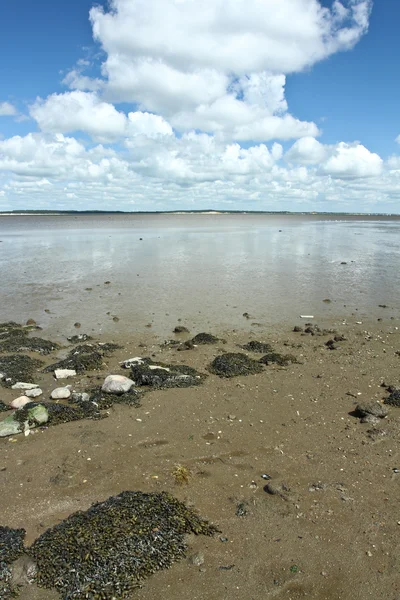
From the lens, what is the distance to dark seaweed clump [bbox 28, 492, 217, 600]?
4.86 meters

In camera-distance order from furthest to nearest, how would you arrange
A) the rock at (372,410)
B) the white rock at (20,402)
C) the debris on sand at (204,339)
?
the debris on sand at (204,339) < the white rock at (20,402) < the rock at (372,410)

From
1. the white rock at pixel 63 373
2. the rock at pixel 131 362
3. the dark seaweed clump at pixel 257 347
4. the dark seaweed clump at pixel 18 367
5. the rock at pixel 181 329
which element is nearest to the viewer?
the dark seaweed clump at pixel 18 367

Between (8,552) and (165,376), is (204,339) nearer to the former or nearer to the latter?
(165,376)

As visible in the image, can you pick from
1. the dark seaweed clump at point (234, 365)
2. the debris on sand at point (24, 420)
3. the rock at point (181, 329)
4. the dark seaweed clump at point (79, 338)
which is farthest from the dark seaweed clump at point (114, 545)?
the rock at point (181, 329)

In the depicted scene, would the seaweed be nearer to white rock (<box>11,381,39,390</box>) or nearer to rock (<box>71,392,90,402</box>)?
white rock (<box>11,381,39,390</box>)

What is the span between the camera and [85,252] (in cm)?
4088

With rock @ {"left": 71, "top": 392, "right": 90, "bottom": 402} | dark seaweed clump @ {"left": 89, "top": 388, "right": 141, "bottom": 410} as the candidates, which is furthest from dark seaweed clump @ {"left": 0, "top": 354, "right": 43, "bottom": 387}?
dark seaweed clump @ {"left": 89, "top": 388, "right": 141, "bottom": 410}

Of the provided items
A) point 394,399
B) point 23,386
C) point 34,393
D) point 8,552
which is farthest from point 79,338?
point 394,399

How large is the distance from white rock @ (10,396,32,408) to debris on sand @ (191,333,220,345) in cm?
566

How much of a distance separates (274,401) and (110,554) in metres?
5.26

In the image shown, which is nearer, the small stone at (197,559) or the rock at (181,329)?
the small stone at (197,559)

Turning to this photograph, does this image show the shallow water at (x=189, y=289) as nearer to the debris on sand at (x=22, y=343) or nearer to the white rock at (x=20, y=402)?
the debris on sand at (x=22, y=343)

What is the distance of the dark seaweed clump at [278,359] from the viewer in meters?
11.8

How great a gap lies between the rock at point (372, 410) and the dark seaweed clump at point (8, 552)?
259 inches
